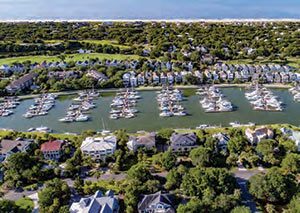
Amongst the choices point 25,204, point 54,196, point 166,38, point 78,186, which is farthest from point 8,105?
point 166,38

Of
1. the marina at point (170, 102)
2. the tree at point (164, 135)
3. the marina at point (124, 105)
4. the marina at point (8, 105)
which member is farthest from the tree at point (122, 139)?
the marina at point (8, 105)

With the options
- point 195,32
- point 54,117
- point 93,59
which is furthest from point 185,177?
point 195,32

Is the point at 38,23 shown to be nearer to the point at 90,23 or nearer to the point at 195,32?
the point at 90,23

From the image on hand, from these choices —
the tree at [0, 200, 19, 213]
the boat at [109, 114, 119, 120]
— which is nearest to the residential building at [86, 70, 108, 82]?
the boat at [109, 114, 119, 120]

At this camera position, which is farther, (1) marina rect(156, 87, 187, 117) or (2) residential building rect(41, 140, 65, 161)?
(1) marina rect(156, 87, 187, 117)

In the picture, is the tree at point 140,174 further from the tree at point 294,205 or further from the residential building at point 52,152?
the tree at point 294,205

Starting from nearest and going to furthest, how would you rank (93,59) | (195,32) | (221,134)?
1. (221,134)
2. (93,59)
3. (195,32)

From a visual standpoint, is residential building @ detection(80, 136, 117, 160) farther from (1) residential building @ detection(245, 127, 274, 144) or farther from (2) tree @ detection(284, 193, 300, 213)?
(2) tree @ detection(284, 193, 300, 213)
